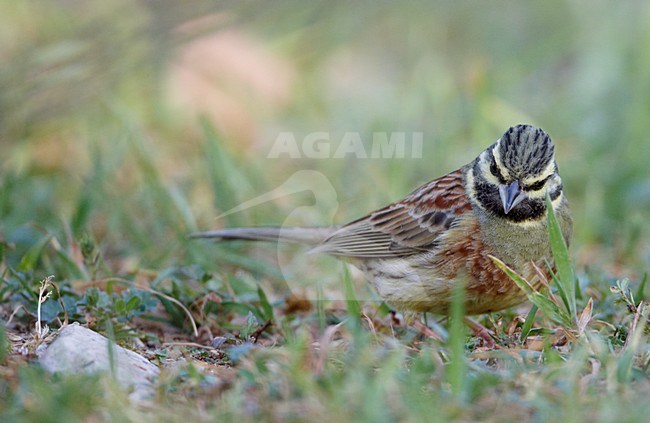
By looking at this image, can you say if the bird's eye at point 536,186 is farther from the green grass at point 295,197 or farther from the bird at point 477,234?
the green grass at point 295,197

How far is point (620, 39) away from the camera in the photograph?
8.84m

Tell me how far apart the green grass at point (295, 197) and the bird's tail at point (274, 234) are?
0.52 ft

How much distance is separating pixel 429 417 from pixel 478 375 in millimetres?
478

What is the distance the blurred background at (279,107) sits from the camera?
617cm

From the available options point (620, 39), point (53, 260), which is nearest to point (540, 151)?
point (53, 260)

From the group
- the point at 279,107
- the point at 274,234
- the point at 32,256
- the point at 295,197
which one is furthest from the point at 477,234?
the point at 279,107

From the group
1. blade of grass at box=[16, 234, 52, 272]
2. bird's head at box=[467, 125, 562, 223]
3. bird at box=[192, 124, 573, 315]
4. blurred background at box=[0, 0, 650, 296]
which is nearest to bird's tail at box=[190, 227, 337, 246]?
blurred background at box=[0, 0, 650, 296]

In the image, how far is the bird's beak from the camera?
445cm

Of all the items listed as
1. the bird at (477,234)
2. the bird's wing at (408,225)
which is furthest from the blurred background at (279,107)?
the bird at (477,234)

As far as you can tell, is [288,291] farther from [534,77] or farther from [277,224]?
[534,77]

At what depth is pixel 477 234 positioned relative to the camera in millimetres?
4652

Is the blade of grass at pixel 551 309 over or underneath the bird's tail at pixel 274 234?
over

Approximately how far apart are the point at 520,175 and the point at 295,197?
2.80 m

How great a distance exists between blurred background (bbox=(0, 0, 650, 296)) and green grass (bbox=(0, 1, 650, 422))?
0.03 metres
